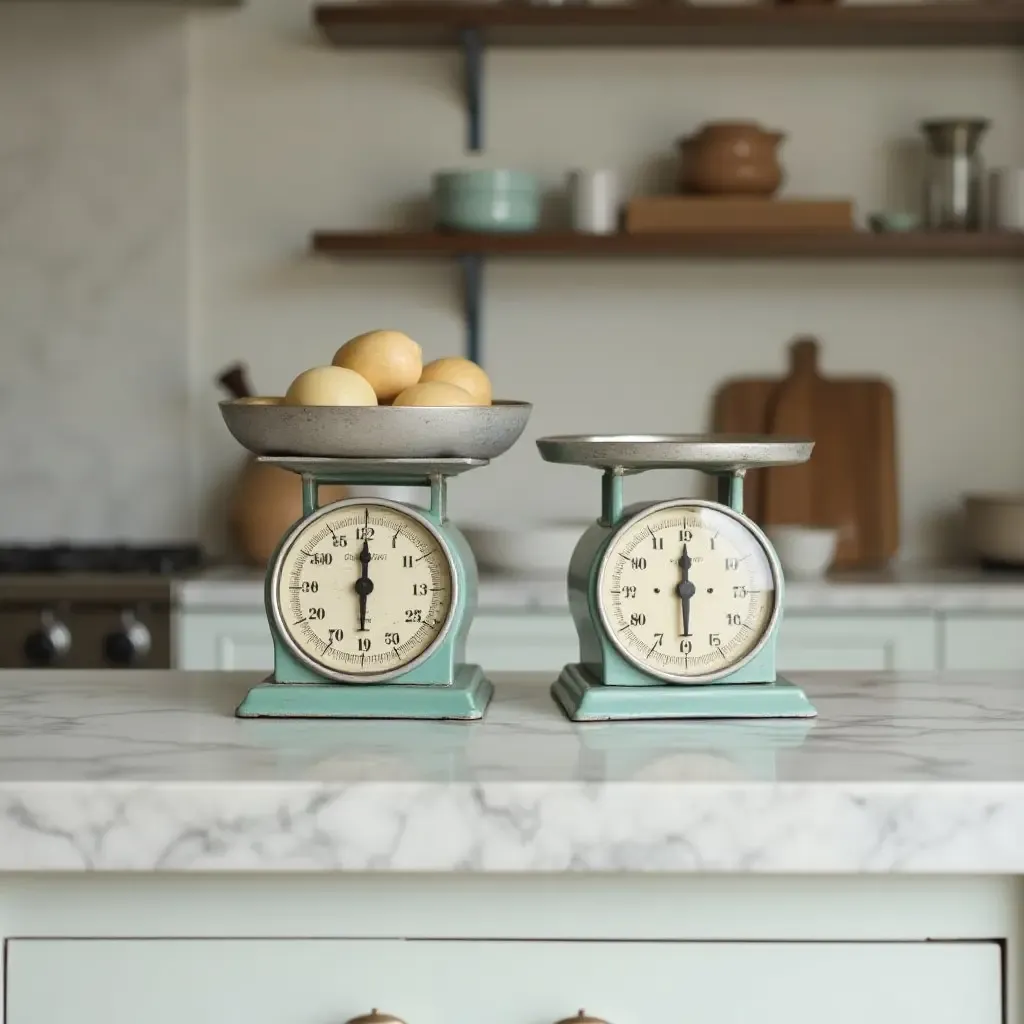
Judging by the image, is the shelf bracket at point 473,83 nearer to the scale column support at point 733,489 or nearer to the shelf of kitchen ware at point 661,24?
the shelf of kitchen ware at point 661,24

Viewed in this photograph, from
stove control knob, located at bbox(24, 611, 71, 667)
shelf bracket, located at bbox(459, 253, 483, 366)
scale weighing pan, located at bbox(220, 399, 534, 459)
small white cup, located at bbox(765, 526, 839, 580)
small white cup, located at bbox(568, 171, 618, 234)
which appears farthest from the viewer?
shelf bracket, located at bbox(459, 253, 483, 366)

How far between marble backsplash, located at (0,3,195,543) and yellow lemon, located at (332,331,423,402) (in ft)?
6.81

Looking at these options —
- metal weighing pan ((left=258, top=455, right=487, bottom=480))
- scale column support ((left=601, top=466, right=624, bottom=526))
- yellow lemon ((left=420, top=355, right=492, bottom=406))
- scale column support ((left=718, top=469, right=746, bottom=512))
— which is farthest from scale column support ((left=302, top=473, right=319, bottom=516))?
scale column support ((left=718, top=469, right=746, bottom=512))

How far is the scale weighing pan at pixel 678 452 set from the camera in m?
1.21

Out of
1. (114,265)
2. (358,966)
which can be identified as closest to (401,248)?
(114,265)

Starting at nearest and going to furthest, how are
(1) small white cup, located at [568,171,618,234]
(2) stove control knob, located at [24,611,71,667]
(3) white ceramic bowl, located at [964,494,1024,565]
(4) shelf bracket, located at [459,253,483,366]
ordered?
(2) stove control knob, located at [24,611,71,667]
(3) white ceramic bowl, located at [964,494,1024,565]
(1) small white cup, located at [568,171,618,234]
(4) shelf bracket, located at [459,253,483,366]

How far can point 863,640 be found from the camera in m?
2.75

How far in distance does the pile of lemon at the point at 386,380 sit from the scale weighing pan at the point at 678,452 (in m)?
0.10

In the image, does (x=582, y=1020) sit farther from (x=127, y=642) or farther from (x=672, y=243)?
(x=672, y=243)

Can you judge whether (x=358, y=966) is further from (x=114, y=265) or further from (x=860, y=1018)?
(x=114, y=265)

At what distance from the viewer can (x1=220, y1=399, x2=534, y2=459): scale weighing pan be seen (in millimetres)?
1190

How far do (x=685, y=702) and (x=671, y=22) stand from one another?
2.13m

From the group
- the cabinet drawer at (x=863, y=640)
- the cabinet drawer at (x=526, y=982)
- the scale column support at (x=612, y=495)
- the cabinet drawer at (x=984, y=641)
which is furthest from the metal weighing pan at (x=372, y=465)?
the cabinet drawer at (x=984, y=641)

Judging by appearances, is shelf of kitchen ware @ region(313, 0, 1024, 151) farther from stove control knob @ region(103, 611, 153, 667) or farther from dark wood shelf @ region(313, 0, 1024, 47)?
stove control knob @ region(103, 611, 153, 667)
